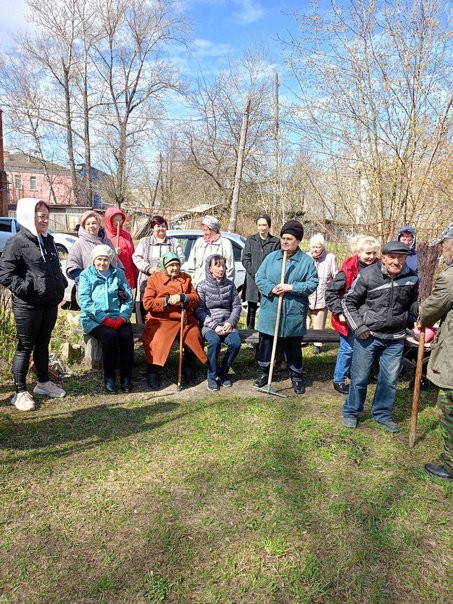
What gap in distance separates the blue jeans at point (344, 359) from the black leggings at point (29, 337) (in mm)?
3046

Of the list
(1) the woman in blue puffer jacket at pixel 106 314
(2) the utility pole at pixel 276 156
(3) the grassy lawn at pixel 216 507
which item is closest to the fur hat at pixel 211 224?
(1) the woman in blue puffer jacket at pixel 106 314

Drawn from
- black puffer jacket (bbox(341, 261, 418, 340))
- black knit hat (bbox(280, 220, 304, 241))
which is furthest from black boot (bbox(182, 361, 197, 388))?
black puffer jacket (bbox(341, 261, 418, 340))

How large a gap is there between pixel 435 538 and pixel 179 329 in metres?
3.06

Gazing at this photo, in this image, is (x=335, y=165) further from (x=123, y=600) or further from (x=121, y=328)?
(x=123, y=600)

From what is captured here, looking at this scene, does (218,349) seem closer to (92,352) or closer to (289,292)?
(289,292)

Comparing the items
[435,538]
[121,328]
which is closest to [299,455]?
[435,538]

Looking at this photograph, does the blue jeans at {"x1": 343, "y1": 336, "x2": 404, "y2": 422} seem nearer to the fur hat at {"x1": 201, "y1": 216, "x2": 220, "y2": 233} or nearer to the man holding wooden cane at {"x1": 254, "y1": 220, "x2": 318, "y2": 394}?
the man holding wooden cane at {"x1": 254, "y1": 220, "x2": 318, "y2": 394}

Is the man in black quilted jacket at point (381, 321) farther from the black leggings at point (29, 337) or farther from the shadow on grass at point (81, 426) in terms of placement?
the black leggings at point (29, 337)

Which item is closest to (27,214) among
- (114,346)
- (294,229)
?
(114,346)

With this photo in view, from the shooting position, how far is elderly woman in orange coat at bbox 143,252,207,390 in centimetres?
458

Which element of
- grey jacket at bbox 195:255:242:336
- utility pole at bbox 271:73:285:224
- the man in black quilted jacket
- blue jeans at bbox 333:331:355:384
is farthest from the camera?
utility pole at bbox 271:73:285:224

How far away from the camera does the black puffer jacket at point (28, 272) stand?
3.68 m

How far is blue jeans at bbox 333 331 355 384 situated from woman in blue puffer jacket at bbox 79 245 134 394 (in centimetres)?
233

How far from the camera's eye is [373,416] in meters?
3.95
